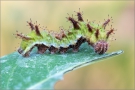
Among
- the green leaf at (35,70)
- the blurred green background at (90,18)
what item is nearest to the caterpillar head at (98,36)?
the green leaf at (35,70)

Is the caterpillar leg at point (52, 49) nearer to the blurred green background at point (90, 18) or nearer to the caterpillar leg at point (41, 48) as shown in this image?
the caterpillar leg at point (41, 48)

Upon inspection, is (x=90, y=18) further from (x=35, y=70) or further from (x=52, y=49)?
(x=35, y=70)

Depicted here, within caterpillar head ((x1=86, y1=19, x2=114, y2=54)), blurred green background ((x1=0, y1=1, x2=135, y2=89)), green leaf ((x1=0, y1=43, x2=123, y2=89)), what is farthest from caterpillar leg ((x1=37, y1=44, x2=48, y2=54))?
blurred green background ((x1=0, y1=1, x2=135, y2=89))

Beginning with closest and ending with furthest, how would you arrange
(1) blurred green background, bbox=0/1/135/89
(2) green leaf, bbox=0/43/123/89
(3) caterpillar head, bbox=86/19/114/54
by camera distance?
(2) green leaf, bbox=0/43/123/89
(3) caterpillar head, bbox=86/19/114/54
(1) blurred green background, bbox=0/1/135/89

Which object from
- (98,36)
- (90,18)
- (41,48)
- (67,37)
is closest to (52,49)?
(41,48)

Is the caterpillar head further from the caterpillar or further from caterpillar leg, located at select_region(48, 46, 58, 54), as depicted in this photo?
caterpillar leg, located at select_region(48, 46, 58, 54)

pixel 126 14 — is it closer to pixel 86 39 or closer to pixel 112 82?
pixel 112 82
